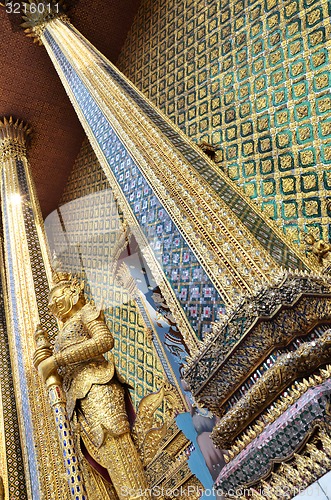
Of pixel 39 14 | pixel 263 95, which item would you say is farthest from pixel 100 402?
pixel 39 14

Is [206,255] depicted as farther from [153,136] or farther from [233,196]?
[153,136]

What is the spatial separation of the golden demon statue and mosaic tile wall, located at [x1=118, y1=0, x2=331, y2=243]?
1.45 meters

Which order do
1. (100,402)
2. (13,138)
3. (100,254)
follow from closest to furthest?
(100,402), (100,254), (13,138)

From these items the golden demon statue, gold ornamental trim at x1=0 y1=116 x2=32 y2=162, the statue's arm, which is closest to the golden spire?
gold ornamental trim at x1=0 y1=116 x2=32 y2=162

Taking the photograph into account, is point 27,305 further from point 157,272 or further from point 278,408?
point 278,408

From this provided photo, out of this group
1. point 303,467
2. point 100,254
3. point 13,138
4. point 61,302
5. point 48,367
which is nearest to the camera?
point 303,467

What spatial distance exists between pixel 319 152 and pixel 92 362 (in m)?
2.00

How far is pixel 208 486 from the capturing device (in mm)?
2383

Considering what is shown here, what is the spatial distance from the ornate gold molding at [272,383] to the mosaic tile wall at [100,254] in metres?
2.22

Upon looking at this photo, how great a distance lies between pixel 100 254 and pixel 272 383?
13.6 ft

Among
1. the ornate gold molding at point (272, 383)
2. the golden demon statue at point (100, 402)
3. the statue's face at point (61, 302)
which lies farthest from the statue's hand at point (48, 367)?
the ornate gold molding at point (272, 383)

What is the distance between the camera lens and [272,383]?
1.72 meters

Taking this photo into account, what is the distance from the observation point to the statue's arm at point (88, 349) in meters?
3.14

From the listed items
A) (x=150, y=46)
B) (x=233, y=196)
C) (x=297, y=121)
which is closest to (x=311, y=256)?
(x=233, y=196)
